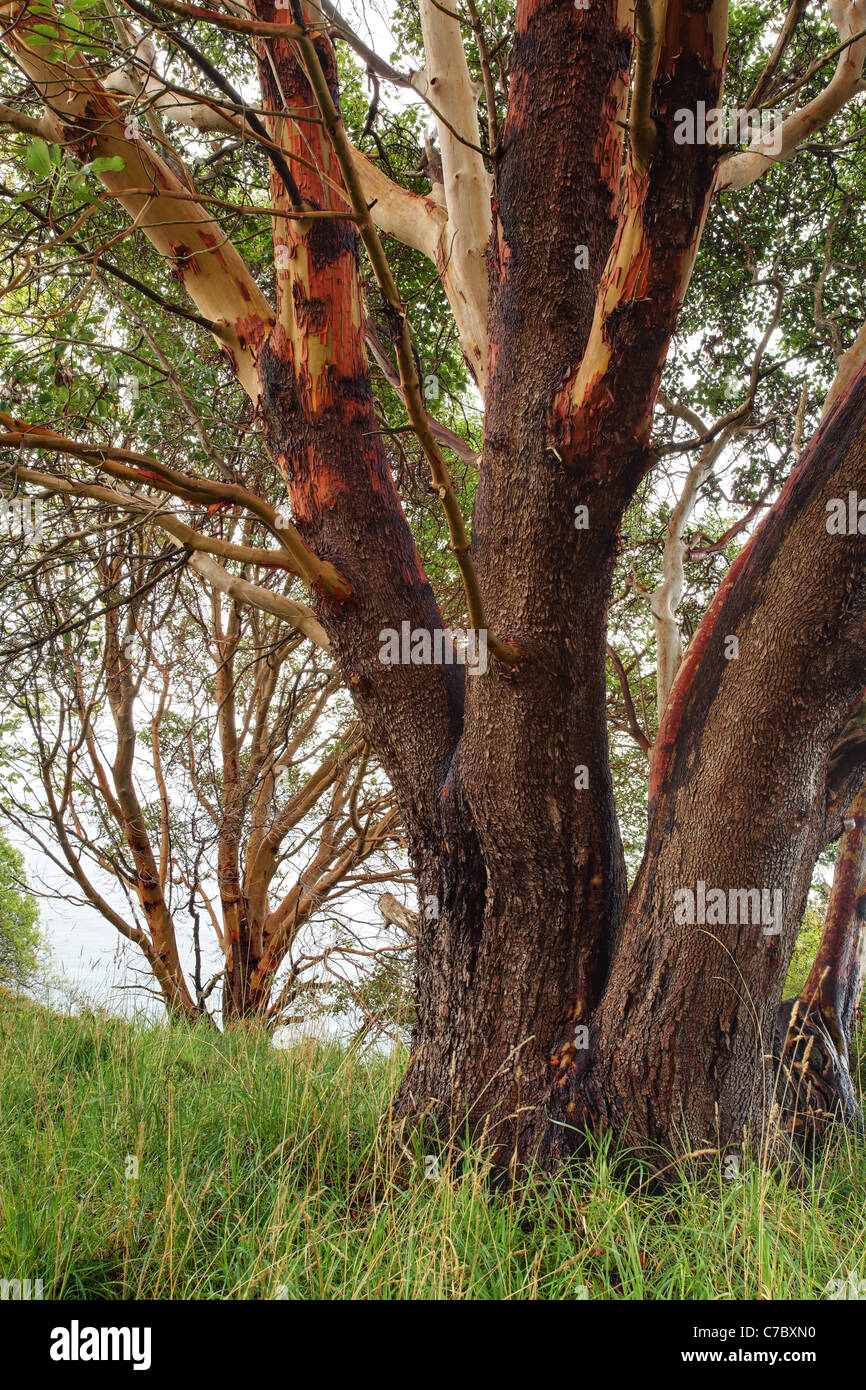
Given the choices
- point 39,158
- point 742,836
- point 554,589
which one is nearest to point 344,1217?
point 742,836

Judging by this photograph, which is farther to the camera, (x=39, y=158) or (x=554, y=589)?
(x=554, y=589)

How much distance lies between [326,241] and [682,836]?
2.04 metres

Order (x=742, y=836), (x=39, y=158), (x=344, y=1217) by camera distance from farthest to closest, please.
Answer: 1. (x=742, y=836)
2. (x=344, y=1217)
3. (x=39, y=158)

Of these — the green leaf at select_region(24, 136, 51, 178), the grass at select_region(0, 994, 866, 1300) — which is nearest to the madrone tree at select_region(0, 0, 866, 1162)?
the grass at select_region(0, 994, 866, 1300)

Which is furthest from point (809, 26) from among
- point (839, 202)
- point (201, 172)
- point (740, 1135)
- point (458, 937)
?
point (740, 1135)

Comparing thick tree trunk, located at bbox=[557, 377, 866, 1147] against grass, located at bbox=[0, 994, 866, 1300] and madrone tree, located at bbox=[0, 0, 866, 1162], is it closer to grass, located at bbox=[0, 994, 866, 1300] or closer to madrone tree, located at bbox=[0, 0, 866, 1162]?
madrone tree, located at bbox=[0, 0, 866, 1162]

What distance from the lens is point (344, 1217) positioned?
2096 millimetres

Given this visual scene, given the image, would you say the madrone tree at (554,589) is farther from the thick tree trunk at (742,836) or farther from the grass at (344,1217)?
the grass at (344,1217)

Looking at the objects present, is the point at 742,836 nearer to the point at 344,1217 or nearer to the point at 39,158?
the point at 344,1217

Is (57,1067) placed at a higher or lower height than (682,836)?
lower

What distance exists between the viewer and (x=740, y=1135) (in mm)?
2391

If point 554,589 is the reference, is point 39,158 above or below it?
above

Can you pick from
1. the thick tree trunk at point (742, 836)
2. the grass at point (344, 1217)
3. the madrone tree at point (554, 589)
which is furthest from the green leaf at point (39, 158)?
the grass at point (344, 1217)
